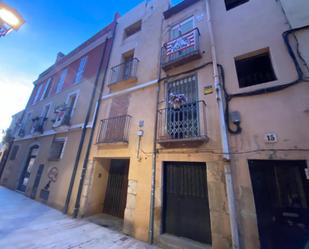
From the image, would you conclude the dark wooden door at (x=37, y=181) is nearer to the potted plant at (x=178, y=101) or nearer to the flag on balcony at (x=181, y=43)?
the potted plant at (x=178, y=101)

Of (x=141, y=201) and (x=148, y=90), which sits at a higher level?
(x=148, y=90)

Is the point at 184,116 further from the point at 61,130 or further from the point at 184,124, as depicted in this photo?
the point at 61,130

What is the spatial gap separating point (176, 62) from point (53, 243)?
6698 mm

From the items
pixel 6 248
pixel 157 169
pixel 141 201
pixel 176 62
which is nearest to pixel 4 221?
pixel 6 248

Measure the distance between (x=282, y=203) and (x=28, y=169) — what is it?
1335 centimetres

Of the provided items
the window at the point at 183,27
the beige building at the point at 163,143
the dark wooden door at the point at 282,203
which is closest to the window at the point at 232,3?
the beige building at the point at 163,143

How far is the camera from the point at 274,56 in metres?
3.93

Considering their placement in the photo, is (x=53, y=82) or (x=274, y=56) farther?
(x=53, y=82)

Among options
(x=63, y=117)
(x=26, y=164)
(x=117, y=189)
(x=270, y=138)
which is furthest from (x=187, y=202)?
(x=26, y=164)

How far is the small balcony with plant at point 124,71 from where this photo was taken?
7.05m

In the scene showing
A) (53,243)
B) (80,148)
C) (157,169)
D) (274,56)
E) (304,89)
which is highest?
(274,56)

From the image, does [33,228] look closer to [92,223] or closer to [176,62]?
[92,223]

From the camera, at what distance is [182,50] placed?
18.2ft

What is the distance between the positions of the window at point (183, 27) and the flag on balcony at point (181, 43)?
820 millimetres
